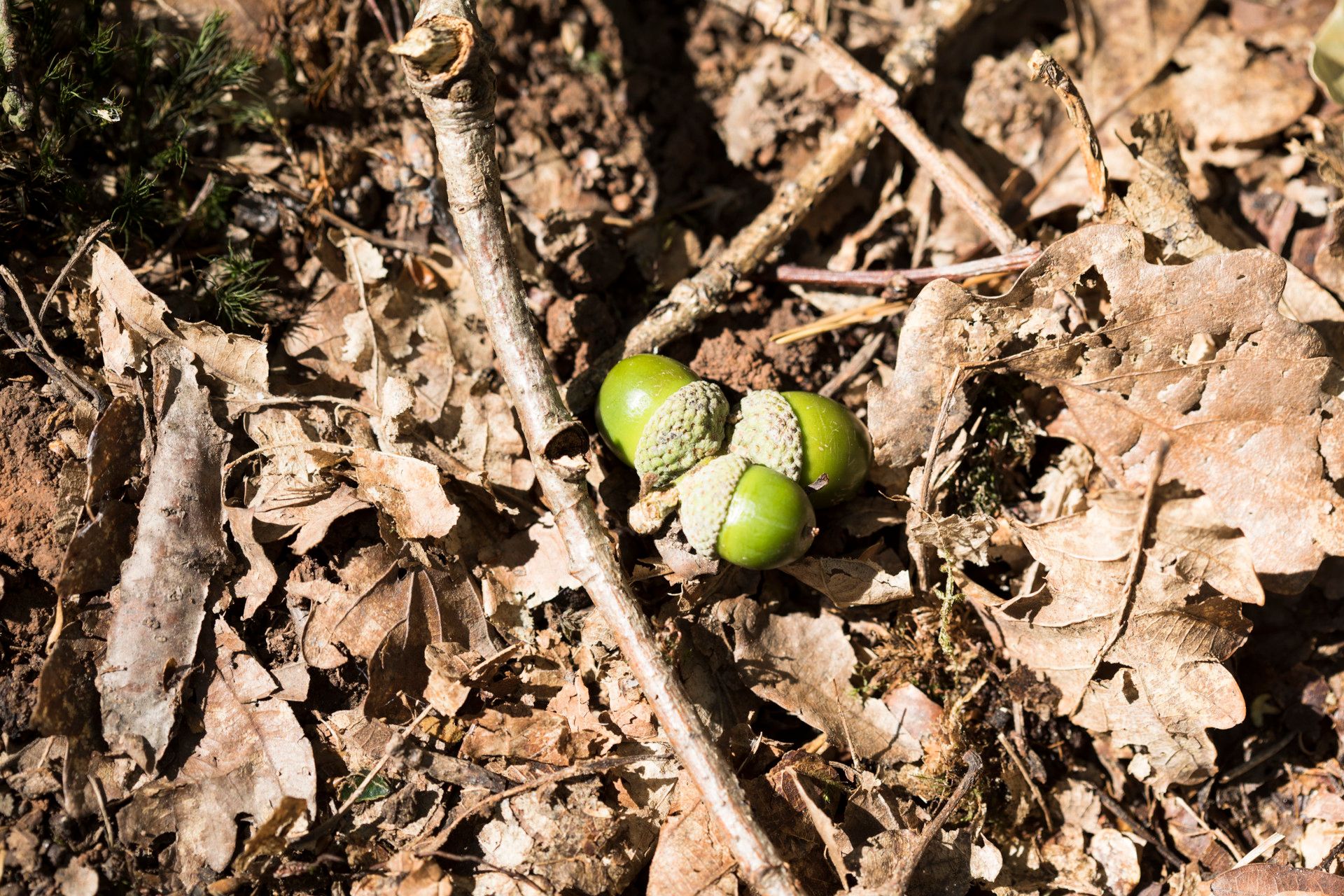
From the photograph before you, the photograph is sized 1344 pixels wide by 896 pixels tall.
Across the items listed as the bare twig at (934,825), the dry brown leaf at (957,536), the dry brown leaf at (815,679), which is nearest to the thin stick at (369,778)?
the dry brown leaf at (815,679)

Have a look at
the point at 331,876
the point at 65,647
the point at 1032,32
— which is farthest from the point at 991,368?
the point at 65,647

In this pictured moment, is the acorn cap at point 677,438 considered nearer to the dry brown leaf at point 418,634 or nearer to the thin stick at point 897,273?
the dry brown leaf at point 418,634

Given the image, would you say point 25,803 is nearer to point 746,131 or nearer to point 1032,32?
point 746,131

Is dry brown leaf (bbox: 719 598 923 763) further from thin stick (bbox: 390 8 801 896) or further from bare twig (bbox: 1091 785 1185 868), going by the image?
bare twig (bbox: 1091 785 1185 868)

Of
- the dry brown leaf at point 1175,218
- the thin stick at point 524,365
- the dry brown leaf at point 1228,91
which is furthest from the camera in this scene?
the dry brown leaf at point 1228,91

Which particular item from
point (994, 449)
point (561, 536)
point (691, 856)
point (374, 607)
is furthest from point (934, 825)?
point (374, 607)
